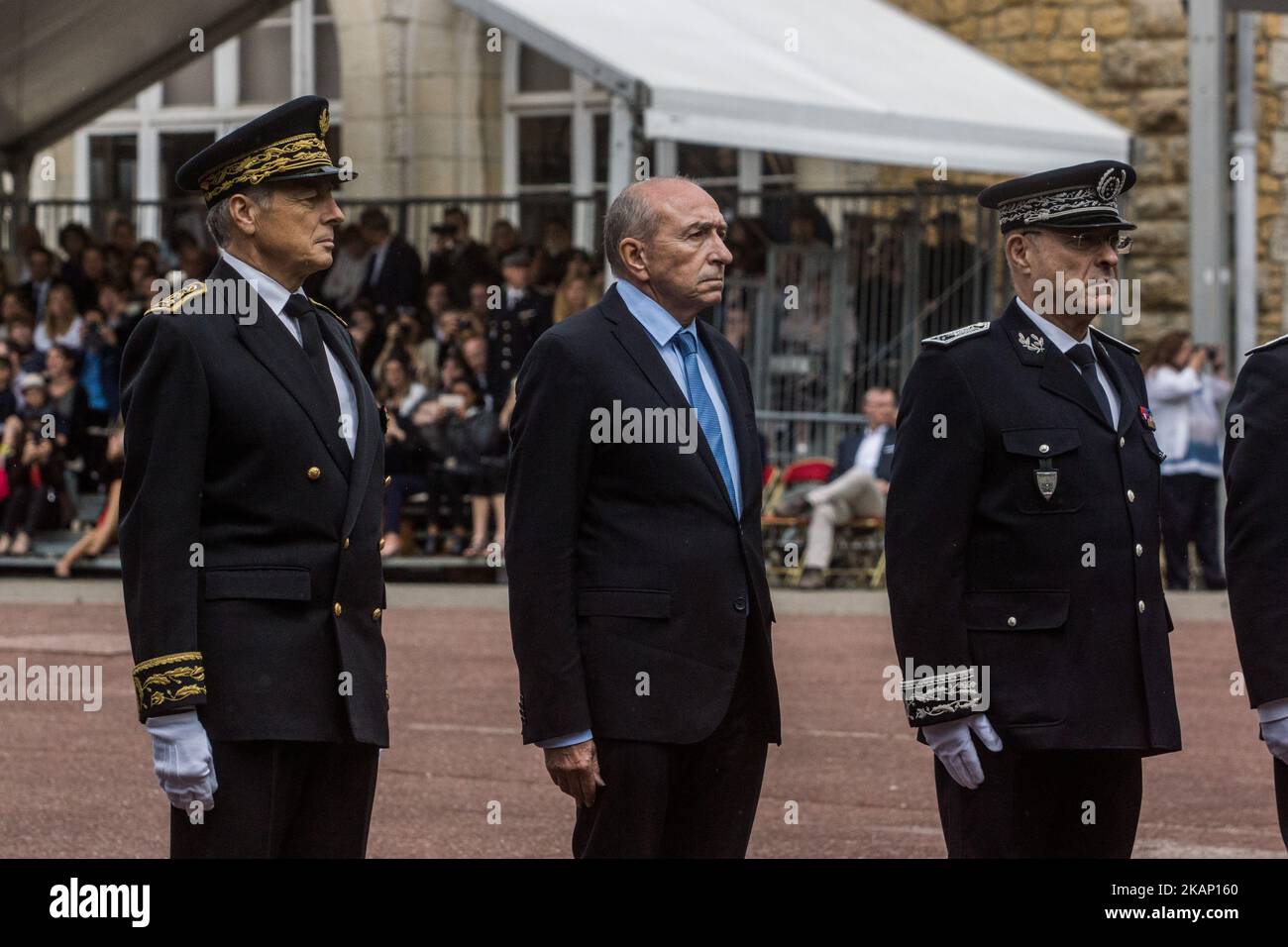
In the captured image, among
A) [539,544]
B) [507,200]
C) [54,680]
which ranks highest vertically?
[507,200]

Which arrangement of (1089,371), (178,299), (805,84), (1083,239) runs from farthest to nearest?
(805,84) → (1089,371) → (1083,239) → (178,299)

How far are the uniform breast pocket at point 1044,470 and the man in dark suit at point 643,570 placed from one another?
1.84 ft

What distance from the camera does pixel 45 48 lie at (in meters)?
15.2

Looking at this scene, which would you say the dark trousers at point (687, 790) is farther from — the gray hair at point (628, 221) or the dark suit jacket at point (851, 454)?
the dark suit jacket at point (851, 454)

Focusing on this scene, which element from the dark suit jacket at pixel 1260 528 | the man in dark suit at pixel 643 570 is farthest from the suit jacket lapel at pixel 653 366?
the dark suit jacket at pixel 1260 528

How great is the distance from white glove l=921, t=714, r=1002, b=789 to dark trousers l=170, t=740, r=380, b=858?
3.83 ft

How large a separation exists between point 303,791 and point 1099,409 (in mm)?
1893

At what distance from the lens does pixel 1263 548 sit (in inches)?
201

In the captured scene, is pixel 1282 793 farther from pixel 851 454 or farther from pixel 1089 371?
pixel 851 454

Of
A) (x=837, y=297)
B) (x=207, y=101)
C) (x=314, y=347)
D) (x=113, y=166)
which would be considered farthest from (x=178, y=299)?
(x=113, y=166)

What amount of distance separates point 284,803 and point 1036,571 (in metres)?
1.64

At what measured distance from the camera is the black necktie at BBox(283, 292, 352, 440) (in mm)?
4730
